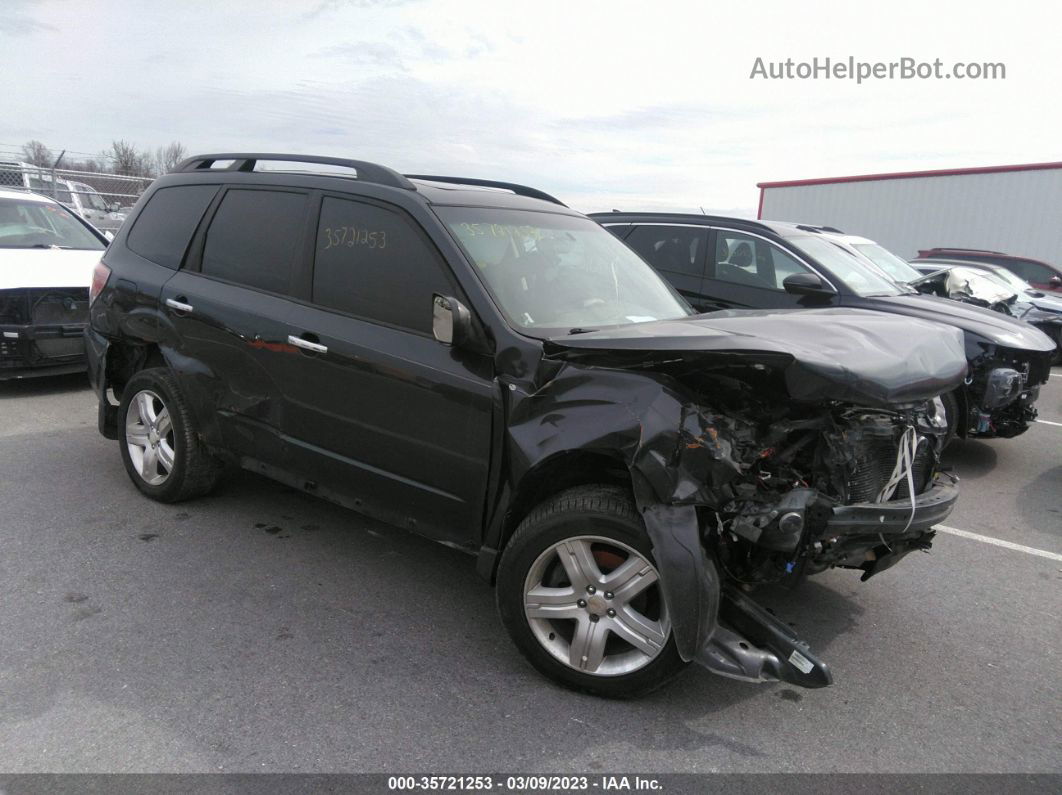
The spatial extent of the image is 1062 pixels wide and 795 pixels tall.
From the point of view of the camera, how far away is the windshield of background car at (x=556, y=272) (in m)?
3.56

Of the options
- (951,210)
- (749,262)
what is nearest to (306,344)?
(749,262)

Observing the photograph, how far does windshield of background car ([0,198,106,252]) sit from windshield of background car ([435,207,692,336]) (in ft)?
21.5

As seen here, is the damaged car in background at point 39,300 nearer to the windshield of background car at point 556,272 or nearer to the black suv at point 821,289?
the windshield of background car at point 556,272

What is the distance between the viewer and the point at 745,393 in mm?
3043

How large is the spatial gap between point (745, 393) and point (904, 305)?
15.3ft

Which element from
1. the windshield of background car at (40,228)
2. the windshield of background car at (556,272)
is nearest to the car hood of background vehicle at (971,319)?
the windshield of background car at (556,272)

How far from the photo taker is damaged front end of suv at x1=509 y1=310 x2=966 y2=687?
2787mm

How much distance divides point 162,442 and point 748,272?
519 centimetres

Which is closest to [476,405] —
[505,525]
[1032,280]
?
[505,525]

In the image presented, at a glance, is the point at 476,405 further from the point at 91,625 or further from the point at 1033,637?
the point at 1033,637

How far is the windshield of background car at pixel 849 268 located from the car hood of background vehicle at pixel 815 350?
3.90m

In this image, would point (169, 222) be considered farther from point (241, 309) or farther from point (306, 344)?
point (306, 344)

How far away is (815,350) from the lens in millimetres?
2898

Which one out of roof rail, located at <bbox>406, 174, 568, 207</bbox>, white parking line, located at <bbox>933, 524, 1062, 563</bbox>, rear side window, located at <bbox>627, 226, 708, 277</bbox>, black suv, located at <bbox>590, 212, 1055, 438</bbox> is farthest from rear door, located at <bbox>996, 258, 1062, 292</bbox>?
roof rail, located at <bbox>406, 174, 568, 207</bbox>
